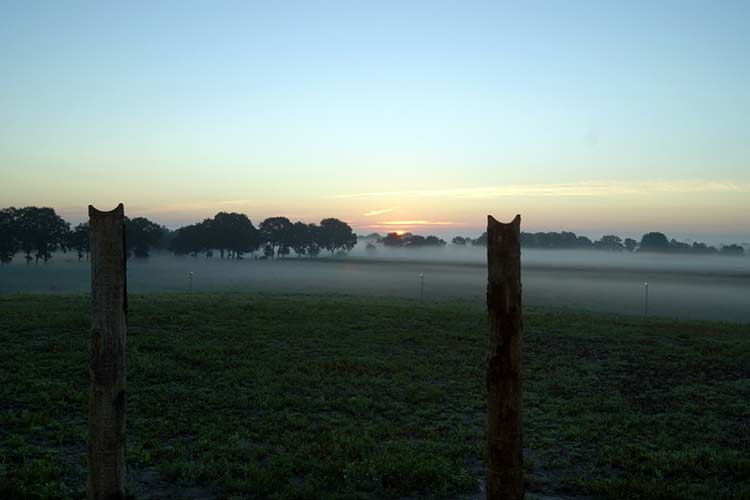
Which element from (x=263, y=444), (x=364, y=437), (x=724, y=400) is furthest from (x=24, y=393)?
(x=724, y=400)

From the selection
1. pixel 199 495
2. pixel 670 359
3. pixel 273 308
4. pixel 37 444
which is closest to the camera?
pixel 199 495

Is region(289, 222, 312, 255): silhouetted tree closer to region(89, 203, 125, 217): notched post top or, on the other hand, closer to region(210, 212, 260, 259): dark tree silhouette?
region(210, 212, 260, 259): dark tree silhouette

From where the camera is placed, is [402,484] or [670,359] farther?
[670,359]

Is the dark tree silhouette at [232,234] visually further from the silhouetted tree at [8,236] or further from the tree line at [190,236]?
the silhouetted tree at [8,236]

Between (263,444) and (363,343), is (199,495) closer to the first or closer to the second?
(263,444)

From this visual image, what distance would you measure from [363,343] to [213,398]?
8661 millimetres

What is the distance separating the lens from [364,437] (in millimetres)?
11375

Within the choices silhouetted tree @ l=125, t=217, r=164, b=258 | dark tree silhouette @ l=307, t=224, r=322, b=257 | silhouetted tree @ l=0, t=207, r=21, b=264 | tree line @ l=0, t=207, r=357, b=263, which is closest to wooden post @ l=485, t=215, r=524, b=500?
tree line @ l=0, t=207, r=357, b=263

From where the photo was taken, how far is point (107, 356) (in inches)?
236

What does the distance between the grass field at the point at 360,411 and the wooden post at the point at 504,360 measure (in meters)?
3.08

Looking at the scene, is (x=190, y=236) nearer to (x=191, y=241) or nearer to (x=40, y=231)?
(x=191, y=241)

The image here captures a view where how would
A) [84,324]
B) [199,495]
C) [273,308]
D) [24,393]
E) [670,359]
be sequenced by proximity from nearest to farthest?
1. [199,495]
2. [24,393]
3. [670,359]
4. [84,324]
5. [273,308]

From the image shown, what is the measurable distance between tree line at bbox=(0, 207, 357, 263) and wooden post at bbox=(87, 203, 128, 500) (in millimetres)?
67049

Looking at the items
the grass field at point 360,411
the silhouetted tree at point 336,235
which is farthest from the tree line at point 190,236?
the grass field at point 360,411
